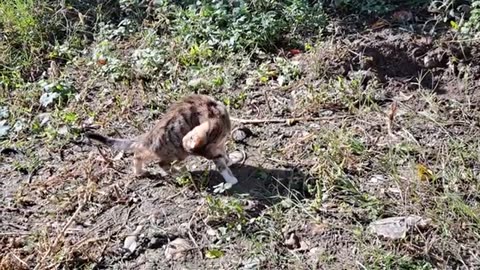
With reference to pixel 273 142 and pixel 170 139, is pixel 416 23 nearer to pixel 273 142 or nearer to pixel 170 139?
pixel 273 142

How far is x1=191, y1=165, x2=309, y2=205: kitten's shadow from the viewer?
374cm

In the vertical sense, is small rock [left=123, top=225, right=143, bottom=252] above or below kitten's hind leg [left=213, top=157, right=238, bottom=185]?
below

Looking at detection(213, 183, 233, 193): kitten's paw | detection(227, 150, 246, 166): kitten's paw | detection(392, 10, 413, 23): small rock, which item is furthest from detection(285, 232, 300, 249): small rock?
detection(392, 10, 413, 23): small rock

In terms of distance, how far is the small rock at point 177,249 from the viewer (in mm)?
3465

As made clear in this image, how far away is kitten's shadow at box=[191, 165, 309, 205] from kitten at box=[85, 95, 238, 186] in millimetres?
69

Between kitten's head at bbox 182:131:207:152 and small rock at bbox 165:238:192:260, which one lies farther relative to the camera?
kitten's head at bbox 182:131:207:152

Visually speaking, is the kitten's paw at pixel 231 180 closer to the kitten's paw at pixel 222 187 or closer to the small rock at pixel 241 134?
the kitten's paw at pixel 222 187

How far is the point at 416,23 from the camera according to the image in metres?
5.00

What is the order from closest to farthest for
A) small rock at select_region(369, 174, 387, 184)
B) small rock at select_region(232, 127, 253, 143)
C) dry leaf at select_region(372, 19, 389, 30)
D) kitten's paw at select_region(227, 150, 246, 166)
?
1. small rock at select_region(369, 174, 387, 184)
2. kitten's paw at select_region(227, 150, 246, 166)
3. small rock at select_region(232, 127, 253, 143)
4. dry leaf at select_region(372, 19, 389, 30)

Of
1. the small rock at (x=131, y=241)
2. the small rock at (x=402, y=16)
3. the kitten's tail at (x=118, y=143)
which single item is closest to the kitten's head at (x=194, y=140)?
the kitten's tail at (x=118, y=143)

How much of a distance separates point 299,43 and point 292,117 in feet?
2.48

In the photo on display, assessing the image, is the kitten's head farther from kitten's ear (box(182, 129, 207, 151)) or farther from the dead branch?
the dead branch

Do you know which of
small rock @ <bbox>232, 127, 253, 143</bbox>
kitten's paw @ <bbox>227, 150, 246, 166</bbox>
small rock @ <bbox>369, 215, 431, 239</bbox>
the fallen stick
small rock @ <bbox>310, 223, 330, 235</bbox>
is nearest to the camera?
small rock @ <bbox>369, 215, 431, 239</bbox>

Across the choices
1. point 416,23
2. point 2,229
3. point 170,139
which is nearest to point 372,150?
point 170,139
